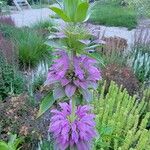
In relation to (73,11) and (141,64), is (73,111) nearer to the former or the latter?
(73,11)

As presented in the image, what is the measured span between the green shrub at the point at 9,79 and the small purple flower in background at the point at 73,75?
2.96 m

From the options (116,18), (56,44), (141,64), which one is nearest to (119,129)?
(56,44)

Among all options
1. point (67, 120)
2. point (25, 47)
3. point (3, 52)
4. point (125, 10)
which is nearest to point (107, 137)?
point (67, 120)

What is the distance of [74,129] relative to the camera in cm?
204

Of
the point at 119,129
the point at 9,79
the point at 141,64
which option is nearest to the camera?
the point at 119,129

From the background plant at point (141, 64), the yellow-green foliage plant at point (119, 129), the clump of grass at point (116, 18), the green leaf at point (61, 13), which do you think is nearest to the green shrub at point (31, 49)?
the background plant at point (141, 64)

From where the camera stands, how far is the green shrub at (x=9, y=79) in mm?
4925

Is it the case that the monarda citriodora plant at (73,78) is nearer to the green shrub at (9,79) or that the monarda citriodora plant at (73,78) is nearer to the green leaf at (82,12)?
the green leaf at (82,12)

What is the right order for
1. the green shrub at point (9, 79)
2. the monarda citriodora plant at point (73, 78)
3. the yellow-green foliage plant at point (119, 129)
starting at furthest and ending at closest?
1. the green shrub at point (9, 79)
2. the yellow-green foliage plant at point (119, 129)
3. the monarda citriodora plant at point (73, 78)

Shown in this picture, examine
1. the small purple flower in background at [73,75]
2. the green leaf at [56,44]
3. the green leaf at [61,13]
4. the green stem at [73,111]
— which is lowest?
the green stem at [73,111]

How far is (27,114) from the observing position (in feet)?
13.0

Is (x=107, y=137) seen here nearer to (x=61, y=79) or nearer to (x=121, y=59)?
(x=61, y=79)

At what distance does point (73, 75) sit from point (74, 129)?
10.8 inches

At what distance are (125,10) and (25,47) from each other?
1273 cm
